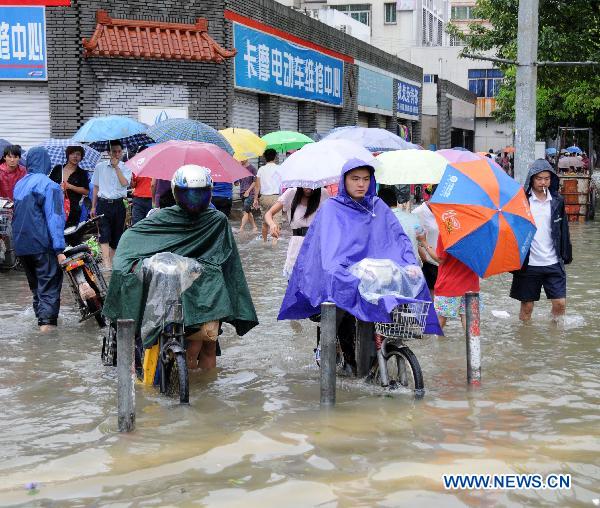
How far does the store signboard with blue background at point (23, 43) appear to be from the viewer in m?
19.7

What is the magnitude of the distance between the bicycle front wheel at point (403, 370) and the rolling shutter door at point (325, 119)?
2364cm

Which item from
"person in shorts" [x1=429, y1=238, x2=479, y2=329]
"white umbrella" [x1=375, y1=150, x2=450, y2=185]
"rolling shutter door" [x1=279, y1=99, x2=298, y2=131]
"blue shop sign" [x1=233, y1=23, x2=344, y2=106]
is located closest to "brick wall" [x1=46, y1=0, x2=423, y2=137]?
"blue shop sign" [x1=233, y1=23, x2=344, y2=106]

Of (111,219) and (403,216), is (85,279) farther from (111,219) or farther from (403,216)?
(111,219)

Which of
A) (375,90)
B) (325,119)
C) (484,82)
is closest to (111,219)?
(325,119)

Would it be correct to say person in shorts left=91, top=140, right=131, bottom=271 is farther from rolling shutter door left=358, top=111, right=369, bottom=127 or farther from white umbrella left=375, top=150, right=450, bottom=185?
rolling shutter door left=358, top=111, right=369, bottom=127

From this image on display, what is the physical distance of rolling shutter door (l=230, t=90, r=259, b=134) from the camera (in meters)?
23.3

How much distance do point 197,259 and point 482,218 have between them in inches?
92.3

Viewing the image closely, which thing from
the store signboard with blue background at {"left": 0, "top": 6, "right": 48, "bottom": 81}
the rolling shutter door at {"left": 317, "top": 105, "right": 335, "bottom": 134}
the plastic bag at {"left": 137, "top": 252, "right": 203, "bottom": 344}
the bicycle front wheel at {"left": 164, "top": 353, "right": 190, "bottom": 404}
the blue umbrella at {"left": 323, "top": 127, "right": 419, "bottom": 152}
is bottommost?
the bicycle front wheel at {"left": 164, "top": 353, "right": 190, "bottom": 404}

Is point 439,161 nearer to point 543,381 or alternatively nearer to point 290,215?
point 290,215

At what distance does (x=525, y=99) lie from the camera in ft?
55.5

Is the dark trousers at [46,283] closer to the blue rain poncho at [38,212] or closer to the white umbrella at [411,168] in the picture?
the blue rain poncho at [38,212]

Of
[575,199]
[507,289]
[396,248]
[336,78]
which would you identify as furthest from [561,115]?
[396,248]

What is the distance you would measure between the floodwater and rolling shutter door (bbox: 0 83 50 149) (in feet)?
37.4

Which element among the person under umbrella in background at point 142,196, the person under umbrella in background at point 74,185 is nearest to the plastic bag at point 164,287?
the person under umbrella in background at point 142,196
